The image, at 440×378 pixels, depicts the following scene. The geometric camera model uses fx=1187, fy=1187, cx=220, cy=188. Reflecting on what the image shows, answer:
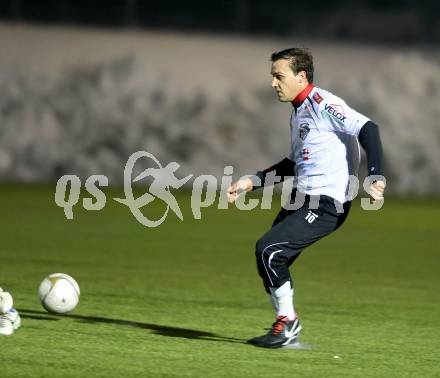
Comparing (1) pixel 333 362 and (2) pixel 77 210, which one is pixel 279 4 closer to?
(2) pixel 77 210

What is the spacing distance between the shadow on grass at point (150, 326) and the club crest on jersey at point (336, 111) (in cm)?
178

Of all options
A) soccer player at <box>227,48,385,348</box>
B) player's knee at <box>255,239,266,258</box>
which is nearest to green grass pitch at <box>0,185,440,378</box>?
soccer player at <box>227,48,385,348</box>

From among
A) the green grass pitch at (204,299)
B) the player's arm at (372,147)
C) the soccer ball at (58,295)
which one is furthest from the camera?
the soccer ball at (58,295)

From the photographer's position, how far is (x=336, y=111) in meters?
8.35

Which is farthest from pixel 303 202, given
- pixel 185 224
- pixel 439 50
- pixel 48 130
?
pixel 439 50

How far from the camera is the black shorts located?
830 cm

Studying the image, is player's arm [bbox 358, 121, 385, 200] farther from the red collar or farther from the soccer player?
the red collar

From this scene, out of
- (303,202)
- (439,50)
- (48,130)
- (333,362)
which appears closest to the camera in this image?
(333,362)

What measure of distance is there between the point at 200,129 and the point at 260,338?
19.8m

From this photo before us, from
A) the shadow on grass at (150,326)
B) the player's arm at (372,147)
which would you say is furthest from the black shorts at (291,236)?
the shadow on grass at (150,326)

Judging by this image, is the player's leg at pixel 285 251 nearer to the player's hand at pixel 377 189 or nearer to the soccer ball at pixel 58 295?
the player's hand at pixel 377 189

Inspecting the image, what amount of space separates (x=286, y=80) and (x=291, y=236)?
3.66ft

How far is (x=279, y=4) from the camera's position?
29250mm

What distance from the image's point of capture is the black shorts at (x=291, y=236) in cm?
830
